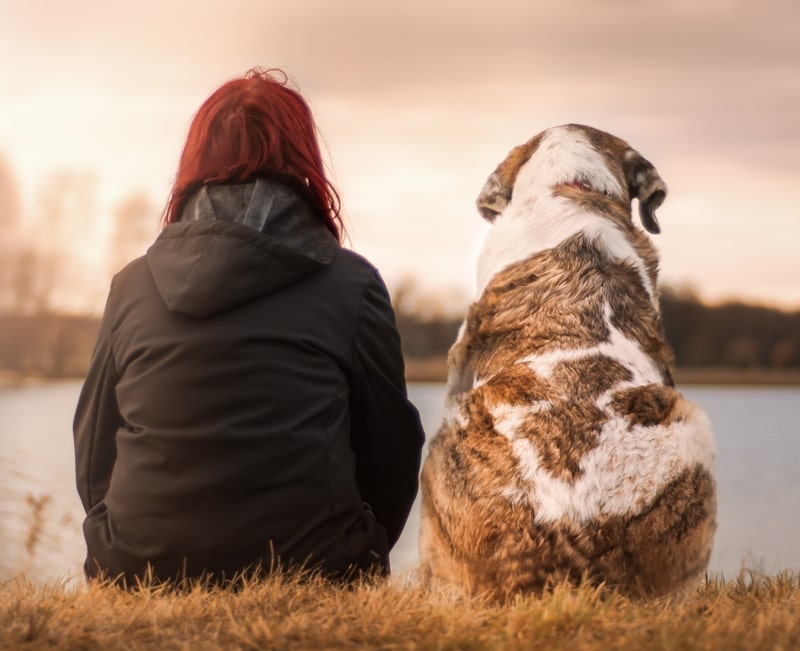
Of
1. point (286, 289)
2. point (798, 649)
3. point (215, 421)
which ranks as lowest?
point (798, 649)

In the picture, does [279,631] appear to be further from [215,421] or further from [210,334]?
[210,334]

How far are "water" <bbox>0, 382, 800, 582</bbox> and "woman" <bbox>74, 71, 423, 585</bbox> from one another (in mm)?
582

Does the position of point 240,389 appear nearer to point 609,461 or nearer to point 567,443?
point 567,443

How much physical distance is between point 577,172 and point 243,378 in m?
2.35

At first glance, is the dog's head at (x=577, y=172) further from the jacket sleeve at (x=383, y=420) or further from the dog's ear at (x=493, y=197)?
the jacket sleeve at (x=383, y=420)

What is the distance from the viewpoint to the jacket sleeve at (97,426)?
398 cm

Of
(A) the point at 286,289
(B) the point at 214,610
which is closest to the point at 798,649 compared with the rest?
(B) the point at 214,610

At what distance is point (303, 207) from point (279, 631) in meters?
1.76

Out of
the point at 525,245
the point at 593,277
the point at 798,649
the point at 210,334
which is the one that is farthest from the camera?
the point at 525,245

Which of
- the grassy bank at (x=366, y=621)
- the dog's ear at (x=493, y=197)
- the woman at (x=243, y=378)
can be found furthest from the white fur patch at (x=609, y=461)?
the dog's ear at (x=493, y=197)

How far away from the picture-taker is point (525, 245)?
4.52m

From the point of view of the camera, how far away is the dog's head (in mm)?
4902

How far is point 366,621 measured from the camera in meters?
3.20

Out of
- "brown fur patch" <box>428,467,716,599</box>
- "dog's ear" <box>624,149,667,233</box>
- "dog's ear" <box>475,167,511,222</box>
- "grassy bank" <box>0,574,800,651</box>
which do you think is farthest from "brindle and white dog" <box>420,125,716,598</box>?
"dog's ear" <box>624,149,667,233</box>
